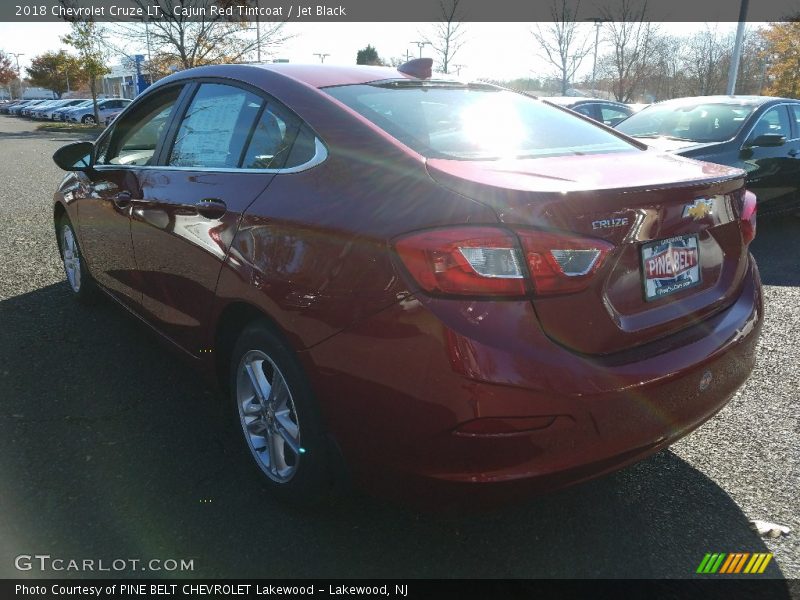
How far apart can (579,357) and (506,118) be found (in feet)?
4.12

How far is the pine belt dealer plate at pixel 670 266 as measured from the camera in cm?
201

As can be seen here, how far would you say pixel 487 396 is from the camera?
175cm

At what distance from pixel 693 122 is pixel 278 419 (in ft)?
21.4

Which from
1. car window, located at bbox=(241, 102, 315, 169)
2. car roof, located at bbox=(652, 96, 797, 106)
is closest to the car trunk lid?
→ car window, located at bbox=(241, 102, 315, 169)

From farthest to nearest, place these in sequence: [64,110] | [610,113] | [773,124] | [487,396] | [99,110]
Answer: [64,110], [99,110], [610,113], [773,124], [487,396]

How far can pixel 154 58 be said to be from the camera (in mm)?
26922

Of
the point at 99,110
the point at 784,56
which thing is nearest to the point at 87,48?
the point at 99,110

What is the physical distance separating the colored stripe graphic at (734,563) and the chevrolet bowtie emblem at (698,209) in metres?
1.14

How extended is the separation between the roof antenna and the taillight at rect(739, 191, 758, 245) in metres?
1.48

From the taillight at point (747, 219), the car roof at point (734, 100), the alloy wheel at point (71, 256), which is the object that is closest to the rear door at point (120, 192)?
the alloy wheel at point (71, 256)

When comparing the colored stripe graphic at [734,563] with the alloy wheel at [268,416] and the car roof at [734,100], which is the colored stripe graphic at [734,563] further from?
the car roof at [734,100]

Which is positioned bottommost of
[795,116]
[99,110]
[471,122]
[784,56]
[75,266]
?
[75,266]

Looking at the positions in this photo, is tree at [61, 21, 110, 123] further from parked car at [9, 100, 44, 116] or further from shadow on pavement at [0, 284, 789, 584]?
shadow on pavement at [0, 284, 789, 584]

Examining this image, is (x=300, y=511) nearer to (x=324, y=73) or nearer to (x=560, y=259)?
(x=560, y=259)
